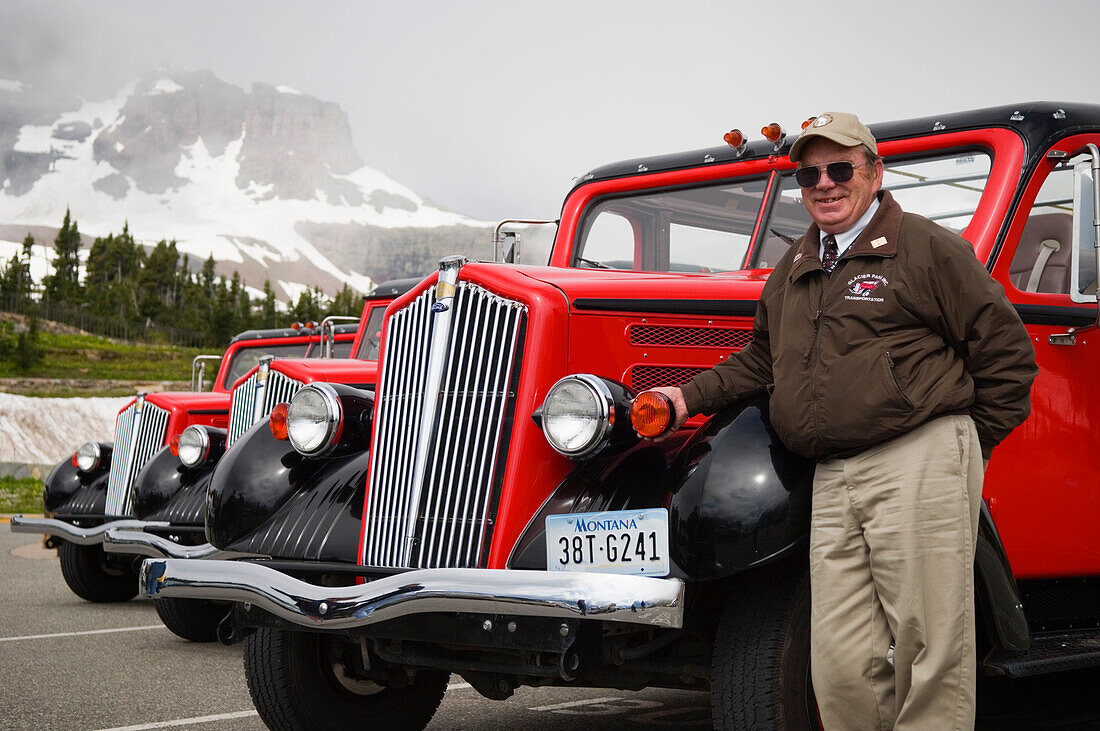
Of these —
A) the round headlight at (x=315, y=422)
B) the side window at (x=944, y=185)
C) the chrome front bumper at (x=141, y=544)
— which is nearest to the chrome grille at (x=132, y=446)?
the chrome front bumper at (x=141, y=544)

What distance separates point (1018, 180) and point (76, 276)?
112892mm

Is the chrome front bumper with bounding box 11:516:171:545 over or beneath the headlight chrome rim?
beneath

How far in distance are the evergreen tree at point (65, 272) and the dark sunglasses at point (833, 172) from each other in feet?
322

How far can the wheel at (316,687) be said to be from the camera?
12.5ft

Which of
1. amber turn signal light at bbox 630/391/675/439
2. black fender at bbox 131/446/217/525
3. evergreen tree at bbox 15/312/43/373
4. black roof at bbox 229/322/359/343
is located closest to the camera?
amber turn signal light at bbox 630/391/675/439

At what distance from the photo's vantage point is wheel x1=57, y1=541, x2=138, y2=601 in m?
8.30

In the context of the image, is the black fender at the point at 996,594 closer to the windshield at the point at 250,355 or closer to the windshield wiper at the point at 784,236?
the windshield wiper at the point at 784,236

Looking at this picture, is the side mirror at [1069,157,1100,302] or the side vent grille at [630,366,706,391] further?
the side mirror at [1069,157,1100,302]

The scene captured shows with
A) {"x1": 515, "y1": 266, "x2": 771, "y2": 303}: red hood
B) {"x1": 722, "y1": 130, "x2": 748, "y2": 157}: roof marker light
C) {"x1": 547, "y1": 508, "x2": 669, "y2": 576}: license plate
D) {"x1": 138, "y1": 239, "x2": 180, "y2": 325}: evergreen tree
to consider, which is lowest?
{"x1": 138, "y1": 239, "x2": 180, "y2": 325}: evergreen tree

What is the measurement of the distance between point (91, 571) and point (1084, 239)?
685cm

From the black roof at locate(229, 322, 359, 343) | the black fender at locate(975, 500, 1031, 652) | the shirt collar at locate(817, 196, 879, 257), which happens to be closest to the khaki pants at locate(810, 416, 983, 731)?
the black fender at locate(975, 500, 1031, 652)

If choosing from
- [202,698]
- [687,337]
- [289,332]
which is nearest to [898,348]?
[687,337]

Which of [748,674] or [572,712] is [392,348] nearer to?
[748,674]

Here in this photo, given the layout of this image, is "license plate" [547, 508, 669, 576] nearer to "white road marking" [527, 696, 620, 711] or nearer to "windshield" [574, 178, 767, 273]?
"windshield" [574, 178, 767, 273]
